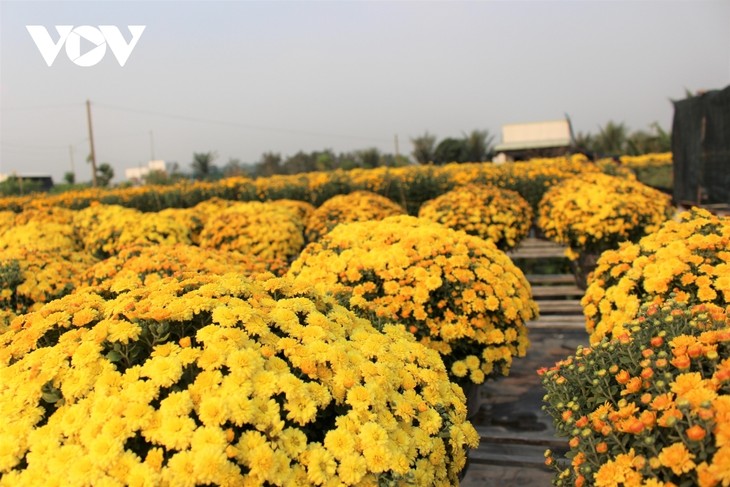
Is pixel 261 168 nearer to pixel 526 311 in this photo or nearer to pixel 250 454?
pixel 526 311

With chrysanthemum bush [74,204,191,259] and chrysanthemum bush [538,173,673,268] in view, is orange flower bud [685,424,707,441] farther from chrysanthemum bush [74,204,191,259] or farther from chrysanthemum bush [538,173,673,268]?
chrysanthemum bush [74,204,191,259]

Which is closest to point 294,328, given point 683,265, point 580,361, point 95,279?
point 580,361

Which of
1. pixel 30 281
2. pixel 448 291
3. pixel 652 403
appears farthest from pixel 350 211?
pixel 652 403

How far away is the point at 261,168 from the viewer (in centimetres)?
3384

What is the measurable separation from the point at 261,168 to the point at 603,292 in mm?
31183

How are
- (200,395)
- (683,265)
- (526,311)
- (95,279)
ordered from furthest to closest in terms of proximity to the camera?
(95,279) < (526,311) < (683,265) < (200,395)

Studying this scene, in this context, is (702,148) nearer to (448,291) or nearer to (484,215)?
(484,215)

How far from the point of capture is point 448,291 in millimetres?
3984

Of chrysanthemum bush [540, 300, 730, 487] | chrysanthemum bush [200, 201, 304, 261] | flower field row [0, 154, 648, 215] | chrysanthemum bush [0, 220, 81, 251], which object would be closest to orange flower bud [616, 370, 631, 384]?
chrysanthemum bush [540, 300, 730, 487]

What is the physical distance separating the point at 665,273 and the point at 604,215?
14.5 feet

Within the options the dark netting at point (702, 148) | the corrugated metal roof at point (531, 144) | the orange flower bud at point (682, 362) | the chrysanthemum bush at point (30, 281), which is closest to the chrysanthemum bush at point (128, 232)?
the chrysanthemum bush at point (30, 281)

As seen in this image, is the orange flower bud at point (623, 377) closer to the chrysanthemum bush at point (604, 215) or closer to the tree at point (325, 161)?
the chrysanthemum bush at point (604, 215)

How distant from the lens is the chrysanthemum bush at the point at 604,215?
→ 24.7 feet

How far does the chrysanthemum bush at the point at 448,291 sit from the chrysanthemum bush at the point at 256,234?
3.34 m
